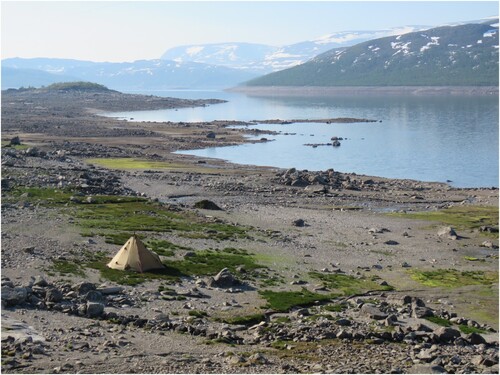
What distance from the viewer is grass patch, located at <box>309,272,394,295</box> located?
37.7 meters

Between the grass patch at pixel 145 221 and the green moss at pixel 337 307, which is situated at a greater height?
the grass patch at pixel 145 221

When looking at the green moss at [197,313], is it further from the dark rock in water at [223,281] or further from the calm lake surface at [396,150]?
the calm lake surface at [396,150]

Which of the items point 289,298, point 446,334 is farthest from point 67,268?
point 446,334

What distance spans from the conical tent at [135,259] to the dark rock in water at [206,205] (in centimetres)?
2084

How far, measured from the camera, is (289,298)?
34.9 m

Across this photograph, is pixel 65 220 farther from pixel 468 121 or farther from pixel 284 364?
pixel 468 121

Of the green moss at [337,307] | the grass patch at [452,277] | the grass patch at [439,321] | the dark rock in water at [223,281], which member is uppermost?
the dark rock in water at [223,281]

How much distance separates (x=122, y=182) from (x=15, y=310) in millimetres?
41632

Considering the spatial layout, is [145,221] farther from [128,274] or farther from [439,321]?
[439,321]

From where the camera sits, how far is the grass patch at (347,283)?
3766cm

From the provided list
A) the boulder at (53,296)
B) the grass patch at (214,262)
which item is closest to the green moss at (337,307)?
the grass patch at (214,262)

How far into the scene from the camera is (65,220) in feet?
155

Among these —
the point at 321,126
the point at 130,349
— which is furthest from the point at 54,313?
the point at 321,126

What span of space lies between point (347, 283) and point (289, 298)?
17.2 ft
